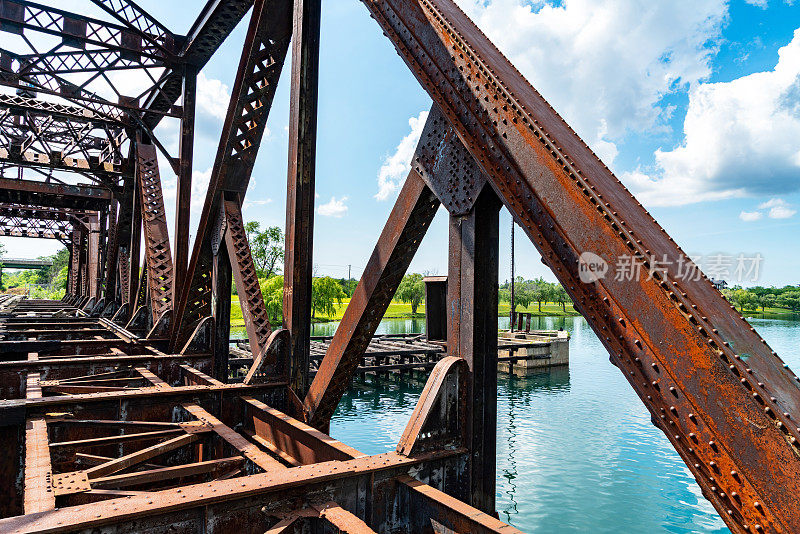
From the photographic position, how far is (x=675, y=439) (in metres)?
1.91

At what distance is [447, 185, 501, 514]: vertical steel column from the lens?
3283 millimetres

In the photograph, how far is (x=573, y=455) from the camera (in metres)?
15.9

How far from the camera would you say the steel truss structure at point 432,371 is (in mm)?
1835

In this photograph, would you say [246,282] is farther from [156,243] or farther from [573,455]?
[573,455]

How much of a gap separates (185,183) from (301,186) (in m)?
7.09

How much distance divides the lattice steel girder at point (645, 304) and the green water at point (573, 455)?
1085 centimetres

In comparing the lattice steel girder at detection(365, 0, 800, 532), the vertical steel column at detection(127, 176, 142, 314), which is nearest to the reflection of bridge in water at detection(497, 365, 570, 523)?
the lattice steel girder at detection(365, 0, 800, 532)

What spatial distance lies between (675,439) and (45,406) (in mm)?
4934

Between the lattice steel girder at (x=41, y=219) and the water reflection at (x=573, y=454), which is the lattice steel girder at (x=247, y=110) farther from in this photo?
the lattice steel girder at (x=41, y=219)

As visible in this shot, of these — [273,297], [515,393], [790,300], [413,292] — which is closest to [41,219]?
[273,297]

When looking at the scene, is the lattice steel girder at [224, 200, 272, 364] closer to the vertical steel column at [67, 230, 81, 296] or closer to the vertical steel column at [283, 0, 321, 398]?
the vertical steel column at [283, 0, 321, 398]

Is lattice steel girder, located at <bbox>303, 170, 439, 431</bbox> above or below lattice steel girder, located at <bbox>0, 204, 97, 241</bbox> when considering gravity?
below

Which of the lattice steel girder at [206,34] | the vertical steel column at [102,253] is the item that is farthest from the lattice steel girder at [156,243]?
the vertical steel column at [102,253]

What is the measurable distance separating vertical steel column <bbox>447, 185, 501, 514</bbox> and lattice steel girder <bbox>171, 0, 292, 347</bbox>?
393cm
